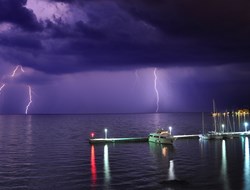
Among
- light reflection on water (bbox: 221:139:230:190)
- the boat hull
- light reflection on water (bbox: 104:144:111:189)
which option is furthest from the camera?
the boat hull

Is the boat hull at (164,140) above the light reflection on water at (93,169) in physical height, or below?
above

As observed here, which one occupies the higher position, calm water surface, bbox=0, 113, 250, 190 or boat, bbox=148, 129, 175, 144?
boat, bbox=148, 129, 175, 144

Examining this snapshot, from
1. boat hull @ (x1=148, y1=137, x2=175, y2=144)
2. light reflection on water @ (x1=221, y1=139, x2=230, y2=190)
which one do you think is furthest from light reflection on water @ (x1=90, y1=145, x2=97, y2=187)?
boat hull @ (x1=148, y1=137, x2=175, y2=144)

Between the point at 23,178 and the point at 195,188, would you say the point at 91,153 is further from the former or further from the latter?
the point at 195,188

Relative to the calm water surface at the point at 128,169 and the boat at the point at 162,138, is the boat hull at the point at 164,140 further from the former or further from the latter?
the calm water surface at the point at 128,169

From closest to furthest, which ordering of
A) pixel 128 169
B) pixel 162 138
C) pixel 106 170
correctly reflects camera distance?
1. pixel 106 170
2. pixel 128 169
3. pixel 162 138

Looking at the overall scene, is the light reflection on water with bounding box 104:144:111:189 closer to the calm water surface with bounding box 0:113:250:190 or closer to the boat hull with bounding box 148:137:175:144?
the calm water surface with bounding box 0:113:250:190

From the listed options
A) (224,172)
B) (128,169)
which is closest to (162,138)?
(128,169)

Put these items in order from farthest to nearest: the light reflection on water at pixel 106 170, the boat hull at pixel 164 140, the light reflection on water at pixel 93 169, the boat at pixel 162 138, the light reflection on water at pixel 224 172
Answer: the boat at pixel 162 138, the boat hull at pixel 164 140, the light reflection on water at pixel 93 169, the light reflection on water at pixel 106 170, the light reflection on water at pixel 224 172

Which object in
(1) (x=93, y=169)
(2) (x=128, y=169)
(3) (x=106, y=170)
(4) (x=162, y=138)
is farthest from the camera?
(4) (x=162, y=138)

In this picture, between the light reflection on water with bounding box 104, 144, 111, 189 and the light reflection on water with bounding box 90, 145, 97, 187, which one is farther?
the light reflection on water with bounding box 90, 145, 97, 187

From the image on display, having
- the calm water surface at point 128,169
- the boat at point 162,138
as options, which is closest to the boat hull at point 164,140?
the boat at point 162,138

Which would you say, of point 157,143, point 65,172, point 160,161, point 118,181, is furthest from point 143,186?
point 157,143

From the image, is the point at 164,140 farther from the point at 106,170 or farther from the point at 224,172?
the point at 224,172
